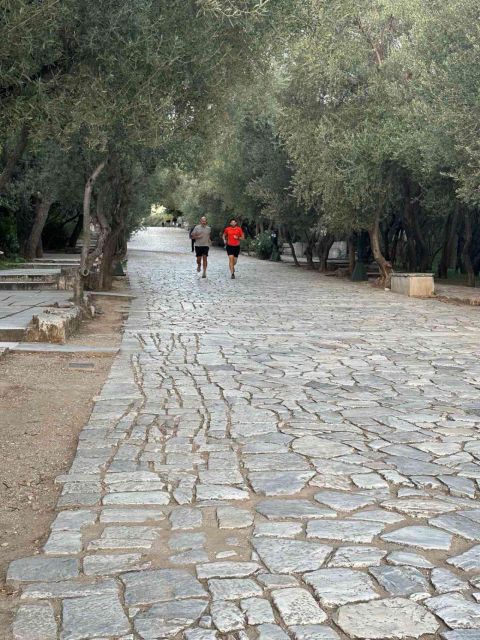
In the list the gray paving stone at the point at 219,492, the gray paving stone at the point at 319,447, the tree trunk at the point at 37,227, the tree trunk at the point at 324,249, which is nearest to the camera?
the gray paving stone at the point at 219,492

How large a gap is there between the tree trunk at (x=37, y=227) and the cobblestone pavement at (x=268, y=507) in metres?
17.8

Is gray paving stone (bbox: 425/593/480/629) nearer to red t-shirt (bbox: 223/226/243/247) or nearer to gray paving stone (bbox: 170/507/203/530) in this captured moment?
gray paving stone (bbox: 170/507/203/530)

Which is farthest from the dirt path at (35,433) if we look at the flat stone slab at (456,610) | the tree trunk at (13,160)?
the tree trunk at (13,160)

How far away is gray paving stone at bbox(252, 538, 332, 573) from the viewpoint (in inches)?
142

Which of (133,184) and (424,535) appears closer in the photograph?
(424,535)

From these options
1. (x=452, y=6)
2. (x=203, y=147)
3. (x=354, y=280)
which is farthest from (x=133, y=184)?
(x=354, y=280)

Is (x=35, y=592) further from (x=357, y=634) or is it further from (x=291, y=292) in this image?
(x=291, y=292)

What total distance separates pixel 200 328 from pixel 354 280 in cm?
1441

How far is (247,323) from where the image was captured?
45.0ft

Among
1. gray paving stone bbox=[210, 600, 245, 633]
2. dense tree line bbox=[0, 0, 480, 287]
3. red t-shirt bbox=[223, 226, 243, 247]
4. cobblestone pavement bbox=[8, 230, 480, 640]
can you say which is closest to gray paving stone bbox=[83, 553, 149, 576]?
cobblestone pavement bbox=[8, 230, 480, 640]

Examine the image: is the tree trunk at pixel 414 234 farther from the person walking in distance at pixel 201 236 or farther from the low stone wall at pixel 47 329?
the low stone wall at pixel 47 329

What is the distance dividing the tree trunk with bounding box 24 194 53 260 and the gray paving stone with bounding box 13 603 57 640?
22759mm

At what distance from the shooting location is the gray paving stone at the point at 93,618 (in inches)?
119

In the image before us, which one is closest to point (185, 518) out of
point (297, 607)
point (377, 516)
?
point (377, 516)
